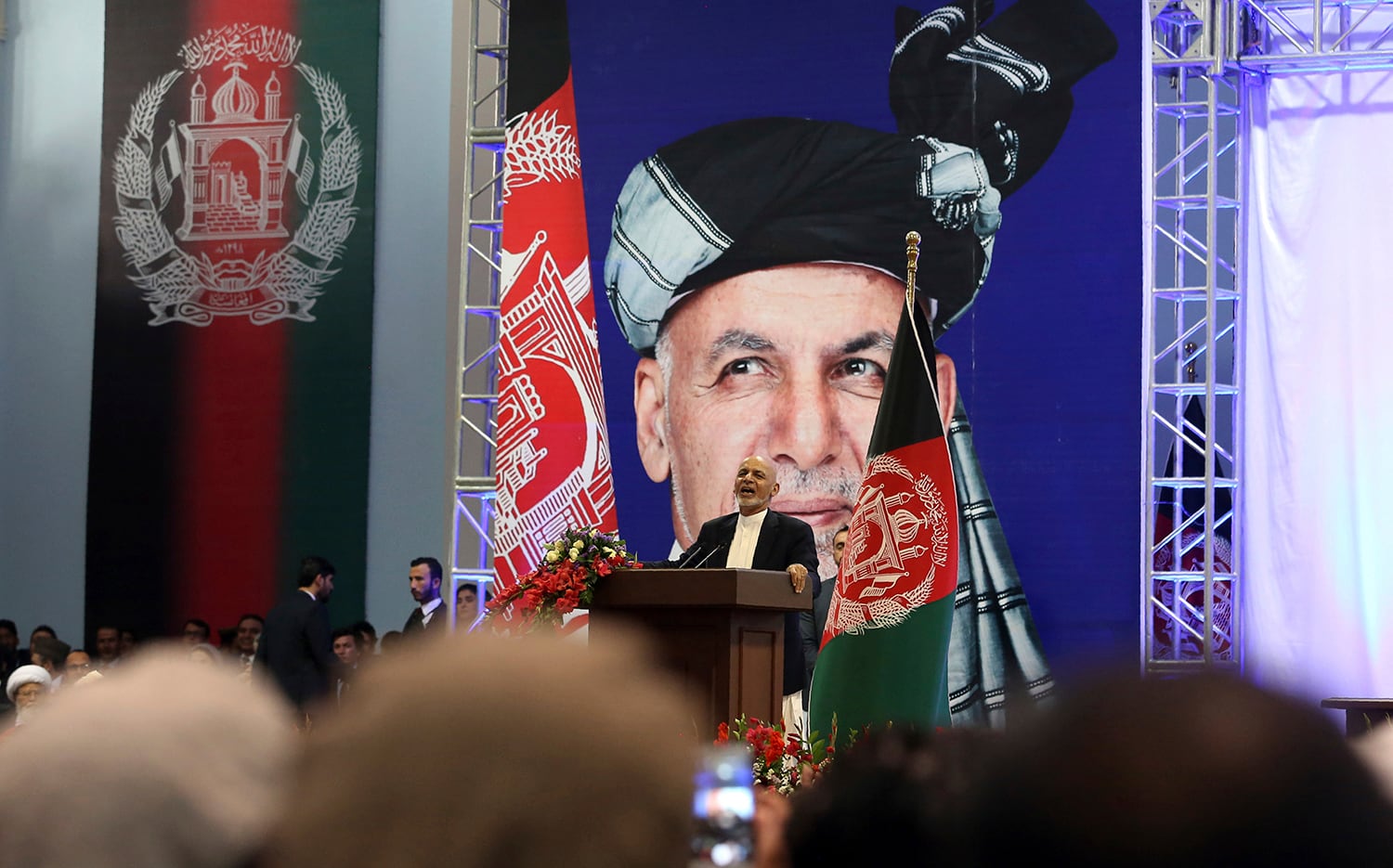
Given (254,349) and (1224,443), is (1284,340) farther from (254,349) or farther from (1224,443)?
(254,349)

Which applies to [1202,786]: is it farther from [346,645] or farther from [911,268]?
[346,645]

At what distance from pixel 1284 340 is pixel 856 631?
11.8 feet

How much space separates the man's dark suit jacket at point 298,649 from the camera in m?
6.44

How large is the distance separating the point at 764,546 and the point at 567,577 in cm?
111

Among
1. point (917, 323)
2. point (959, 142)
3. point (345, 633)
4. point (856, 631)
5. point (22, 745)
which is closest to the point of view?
point (22, 745)

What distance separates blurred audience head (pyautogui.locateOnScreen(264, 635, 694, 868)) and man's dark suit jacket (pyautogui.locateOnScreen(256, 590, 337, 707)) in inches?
228

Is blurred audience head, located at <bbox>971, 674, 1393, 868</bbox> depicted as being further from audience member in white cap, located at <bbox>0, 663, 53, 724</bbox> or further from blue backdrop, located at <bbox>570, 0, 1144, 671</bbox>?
blue backdrop, located at <bbox>570, 0, 1144, 671</bbox>

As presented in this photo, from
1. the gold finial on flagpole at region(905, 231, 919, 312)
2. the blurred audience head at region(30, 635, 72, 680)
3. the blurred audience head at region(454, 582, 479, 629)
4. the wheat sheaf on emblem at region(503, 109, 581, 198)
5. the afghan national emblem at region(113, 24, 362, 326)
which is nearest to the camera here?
the gold finial on flagpole at region(905, 231, 919, 312)

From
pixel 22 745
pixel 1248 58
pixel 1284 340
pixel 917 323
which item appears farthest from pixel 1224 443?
pixel 22 745

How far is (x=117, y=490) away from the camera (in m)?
9.34

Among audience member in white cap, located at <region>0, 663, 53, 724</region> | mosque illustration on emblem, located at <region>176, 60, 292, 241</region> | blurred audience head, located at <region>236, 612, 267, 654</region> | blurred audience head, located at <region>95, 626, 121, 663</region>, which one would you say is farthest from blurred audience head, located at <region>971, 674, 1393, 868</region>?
mosque illustration on emblem, located at <region>176, 60, 292, 241</region>

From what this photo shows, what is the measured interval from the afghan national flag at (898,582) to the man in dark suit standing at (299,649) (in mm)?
2680

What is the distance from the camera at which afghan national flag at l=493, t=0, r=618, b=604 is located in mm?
8039

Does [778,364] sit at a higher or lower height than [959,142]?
lower
